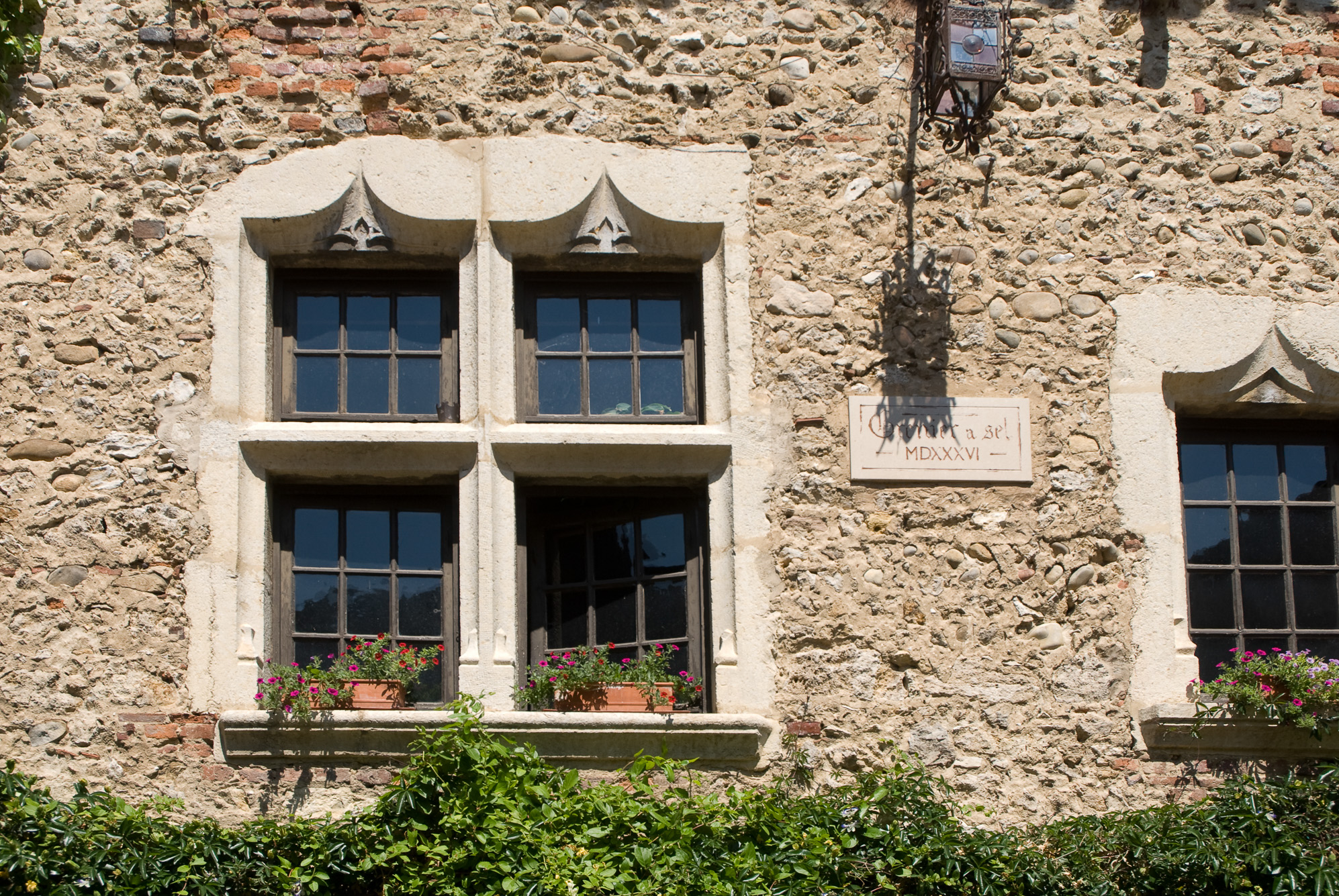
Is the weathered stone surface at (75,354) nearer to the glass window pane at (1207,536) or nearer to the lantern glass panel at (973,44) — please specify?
the lantern glass panel at (973,44)

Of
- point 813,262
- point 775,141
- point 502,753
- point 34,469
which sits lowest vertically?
point 502,753

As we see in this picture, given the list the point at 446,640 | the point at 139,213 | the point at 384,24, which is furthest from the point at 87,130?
the point at 446,640

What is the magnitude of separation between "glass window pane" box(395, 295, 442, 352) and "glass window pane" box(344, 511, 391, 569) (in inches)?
24.3

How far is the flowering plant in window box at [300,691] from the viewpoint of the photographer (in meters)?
4.63

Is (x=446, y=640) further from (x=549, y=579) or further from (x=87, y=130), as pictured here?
(x=87, y=130)

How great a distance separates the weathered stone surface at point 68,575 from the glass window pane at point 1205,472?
387 cm

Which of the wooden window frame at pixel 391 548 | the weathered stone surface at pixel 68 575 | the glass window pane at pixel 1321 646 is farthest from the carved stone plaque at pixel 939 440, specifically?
the weathered stone surface at pixel 68 575

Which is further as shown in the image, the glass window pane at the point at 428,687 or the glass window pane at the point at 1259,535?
the glass window pane at the point at 1259,535

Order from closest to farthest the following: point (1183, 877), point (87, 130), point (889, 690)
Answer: point (1183, 877), point (889, 690), point (87, 130)

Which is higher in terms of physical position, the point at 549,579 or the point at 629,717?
the point at 549,579

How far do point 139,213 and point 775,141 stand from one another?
227 centimetres

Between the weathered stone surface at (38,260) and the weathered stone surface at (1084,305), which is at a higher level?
the weathered stone surface at (38,260)

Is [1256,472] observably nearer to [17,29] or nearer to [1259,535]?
[1259,535]

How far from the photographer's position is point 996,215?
208 inches
